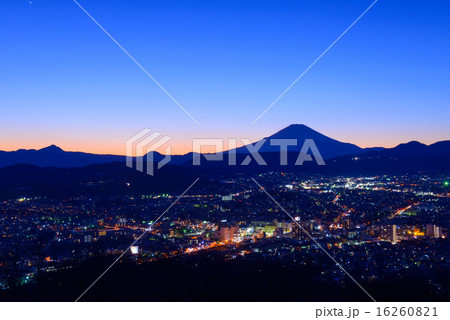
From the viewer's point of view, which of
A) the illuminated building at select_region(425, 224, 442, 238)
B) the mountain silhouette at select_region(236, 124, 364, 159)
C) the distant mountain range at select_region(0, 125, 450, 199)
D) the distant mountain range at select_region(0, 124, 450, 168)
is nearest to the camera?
the illuminated building at select_region(425, 224, 442, 238)

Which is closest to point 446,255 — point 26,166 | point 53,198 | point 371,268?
point 371,268

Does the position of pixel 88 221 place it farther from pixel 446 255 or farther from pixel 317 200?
pixel 446 255

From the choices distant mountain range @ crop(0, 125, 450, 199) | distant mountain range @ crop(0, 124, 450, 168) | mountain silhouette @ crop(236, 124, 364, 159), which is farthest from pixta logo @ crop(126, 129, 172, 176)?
mountain silhouette @ crop(236, 124, 364, 159)

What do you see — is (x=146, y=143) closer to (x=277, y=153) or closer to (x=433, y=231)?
(x=433, y=231)

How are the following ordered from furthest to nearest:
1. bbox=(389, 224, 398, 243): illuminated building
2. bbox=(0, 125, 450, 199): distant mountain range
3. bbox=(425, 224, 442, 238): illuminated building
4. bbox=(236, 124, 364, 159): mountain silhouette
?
bbox=(236, 124, 364, 159): mountain silhouette, bbox=(0, 125, 450, 199): distant mountain range, bbox=(425, 224, 442, 238): illuminated building, bbox=(389, 224, 398, 243): illuminated building

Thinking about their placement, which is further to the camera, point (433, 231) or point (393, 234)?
point (433, 231)

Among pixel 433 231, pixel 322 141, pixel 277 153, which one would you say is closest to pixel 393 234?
pixel 433 231

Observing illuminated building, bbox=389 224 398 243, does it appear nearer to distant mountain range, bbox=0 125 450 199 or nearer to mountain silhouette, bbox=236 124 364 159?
distant mountain range, bbox=0 125 450 199

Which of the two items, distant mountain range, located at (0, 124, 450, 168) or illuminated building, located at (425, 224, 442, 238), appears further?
distant mountain range, located at (0, 124, 450, 168)
